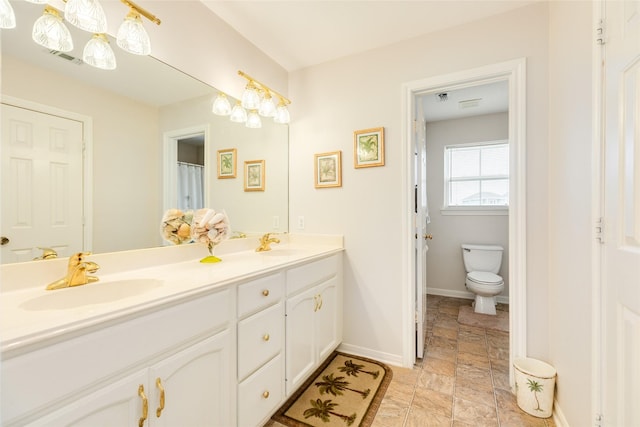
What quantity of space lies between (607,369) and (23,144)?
234 cm

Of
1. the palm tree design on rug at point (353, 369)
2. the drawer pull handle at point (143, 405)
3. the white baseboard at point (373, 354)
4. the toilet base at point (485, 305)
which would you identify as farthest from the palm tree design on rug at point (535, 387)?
the drawer pull handle at point (143, 405)

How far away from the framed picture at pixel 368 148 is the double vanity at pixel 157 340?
0.90 m

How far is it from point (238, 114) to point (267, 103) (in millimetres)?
255

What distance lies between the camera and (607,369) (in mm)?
1006

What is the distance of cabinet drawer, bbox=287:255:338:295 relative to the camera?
1.56 metres

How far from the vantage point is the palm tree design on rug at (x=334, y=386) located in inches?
66.7

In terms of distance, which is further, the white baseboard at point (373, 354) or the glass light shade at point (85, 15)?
the white baseboard at point (373, 354)

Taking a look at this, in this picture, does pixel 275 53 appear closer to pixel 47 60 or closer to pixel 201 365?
pixel 47 60

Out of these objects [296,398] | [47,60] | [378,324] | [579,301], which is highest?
[47,60]

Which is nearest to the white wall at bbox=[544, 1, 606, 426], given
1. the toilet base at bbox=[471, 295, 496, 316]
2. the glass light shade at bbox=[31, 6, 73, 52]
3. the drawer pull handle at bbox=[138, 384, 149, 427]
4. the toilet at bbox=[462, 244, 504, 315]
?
the toilet at bbox=[462, 244, 504, 315]

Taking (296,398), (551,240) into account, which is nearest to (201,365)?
(296,398)

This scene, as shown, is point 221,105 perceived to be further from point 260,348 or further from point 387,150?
point 260,348

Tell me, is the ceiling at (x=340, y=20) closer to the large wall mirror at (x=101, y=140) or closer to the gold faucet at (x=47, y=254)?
the large wall mirror at (x=101, y=140)

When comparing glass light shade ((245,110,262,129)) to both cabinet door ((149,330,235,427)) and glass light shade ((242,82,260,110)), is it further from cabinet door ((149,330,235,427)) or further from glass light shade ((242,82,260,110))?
cabinet door ((149,330,235,427))
